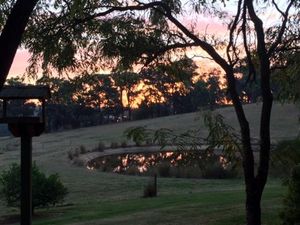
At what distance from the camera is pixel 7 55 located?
5.07 meters

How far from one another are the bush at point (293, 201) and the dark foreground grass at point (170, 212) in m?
1.64

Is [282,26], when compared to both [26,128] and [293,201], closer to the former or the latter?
[293,201]

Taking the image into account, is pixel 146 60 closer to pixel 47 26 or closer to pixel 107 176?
pixel 47 26

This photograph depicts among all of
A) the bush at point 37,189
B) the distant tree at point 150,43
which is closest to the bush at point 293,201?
the distant tree at point 150,43

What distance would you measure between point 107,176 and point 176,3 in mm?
20667

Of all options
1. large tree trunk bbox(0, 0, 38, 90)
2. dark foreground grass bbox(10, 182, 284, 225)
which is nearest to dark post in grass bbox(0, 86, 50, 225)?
dark foreground grass bbox(10, 182, 284, 225)

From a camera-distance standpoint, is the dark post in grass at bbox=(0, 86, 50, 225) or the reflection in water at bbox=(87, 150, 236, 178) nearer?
the reflection in water at bbox=(87, 150, 236, 178)

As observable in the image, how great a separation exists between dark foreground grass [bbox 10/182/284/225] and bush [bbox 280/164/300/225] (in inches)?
64.7

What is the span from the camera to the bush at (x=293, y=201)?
30.3ft

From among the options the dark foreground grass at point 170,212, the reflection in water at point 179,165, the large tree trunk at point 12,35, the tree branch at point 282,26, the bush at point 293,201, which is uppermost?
the tree branch at point 282,26

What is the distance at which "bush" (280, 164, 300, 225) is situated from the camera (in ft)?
30.3

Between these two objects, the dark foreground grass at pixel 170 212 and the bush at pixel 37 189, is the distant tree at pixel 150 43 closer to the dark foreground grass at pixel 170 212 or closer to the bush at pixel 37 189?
the dark foreground grass at pixel 170 212

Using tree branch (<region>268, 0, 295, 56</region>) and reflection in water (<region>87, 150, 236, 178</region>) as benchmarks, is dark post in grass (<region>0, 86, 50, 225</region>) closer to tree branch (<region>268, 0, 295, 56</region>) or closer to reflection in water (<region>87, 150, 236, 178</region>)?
reflection in water (<region>87, 150, 236, 178</region>)

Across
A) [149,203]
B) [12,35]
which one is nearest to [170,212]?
[149,203]
